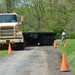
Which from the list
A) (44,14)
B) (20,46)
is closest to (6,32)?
(20,46)

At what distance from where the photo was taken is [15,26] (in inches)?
1133

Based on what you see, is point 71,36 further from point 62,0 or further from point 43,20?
point 43,20

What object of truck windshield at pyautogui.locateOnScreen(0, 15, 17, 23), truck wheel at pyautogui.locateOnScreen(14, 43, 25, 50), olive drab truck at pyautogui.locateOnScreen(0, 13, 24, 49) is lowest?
truck wheel at pyautogui.locateOnScreen(14, 43, 25, 50)

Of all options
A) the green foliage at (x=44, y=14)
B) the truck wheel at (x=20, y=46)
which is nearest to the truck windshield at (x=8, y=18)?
the truck wheel at (x=20, y=46)

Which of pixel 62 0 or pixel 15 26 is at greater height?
pixel 62 0

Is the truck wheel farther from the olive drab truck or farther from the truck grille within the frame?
the truck grille

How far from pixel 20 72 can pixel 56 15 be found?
56405mm

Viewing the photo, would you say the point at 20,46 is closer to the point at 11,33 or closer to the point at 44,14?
the point at 11,33

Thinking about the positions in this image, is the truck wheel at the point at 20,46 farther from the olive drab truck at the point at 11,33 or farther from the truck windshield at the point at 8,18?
the truck windshield at the point at 8,18

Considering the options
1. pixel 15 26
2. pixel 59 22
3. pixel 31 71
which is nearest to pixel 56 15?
pixel 59 22

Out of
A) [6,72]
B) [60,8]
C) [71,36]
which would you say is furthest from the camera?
[60,8]

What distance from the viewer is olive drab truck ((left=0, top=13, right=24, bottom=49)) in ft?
92.9

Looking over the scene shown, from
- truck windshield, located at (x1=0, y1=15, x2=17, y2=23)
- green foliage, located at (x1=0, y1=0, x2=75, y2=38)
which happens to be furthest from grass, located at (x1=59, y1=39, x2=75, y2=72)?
green foliage, located at (x1=0, y1=0, x2=75, y2=38)

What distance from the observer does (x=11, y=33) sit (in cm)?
2886
